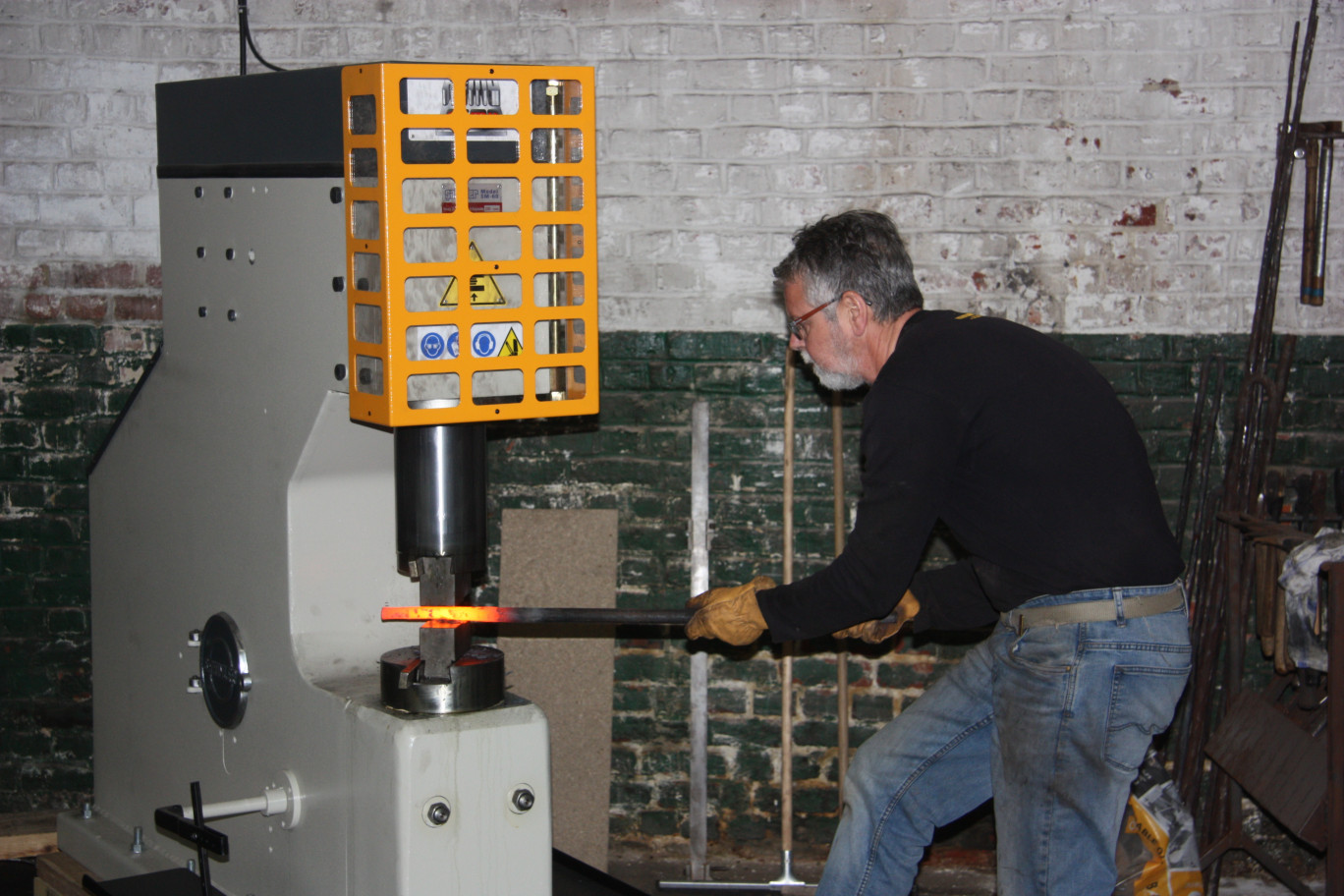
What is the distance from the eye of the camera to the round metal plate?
217 cm

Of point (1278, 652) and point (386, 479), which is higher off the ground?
point (386, 479)

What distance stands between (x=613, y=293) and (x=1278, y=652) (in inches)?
70.5

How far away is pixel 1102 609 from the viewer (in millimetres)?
2121

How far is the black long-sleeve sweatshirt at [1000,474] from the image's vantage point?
2.07 m

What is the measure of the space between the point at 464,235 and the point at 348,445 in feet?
1.54

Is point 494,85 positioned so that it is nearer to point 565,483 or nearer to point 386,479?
point 386,479

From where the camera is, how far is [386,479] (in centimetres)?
212

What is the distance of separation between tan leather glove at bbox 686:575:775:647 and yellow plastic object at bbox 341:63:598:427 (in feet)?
1.86

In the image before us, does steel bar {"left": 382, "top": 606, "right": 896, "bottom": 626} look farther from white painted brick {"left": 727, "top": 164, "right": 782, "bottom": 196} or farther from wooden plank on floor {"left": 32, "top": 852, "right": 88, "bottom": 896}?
white painted brick {"left": 727, "top": 164, "right": 782, "bottom": 196}

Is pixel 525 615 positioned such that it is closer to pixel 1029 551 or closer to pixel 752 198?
pixel 1029 551

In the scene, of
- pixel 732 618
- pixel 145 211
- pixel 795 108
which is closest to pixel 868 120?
pixel 795 108

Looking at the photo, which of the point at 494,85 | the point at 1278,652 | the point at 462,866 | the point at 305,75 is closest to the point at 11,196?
the point at 305,75

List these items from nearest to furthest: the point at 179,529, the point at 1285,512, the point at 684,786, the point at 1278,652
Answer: the point at 179,529
the point at 1278,652
the point at 1285,512
the point at 684,786

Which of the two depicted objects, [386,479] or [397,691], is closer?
[397,691]
